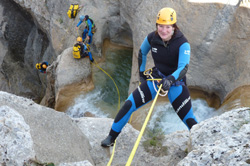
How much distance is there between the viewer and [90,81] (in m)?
10.9

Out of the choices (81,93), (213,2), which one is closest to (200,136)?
(213,2)

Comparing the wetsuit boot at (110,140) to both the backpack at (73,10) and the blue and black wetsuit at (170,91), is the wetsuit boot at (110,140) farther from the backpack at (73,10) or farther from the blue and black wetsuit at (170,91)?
the backpack at (73,10)

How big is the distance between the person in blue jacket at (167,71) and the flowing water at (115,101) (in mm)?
3283

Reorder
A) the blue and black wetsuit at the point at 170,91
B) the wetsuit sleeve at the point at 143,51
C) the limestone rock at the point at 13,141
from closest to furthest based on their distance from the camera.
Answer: the limestone rock at the point at 13,141
the blue and black wetsuit at the point at 170,91
the wetsuit sleeve at the point at 143,51

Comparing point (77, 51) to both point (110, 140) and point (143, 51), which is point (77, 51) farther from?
point (110, 140)

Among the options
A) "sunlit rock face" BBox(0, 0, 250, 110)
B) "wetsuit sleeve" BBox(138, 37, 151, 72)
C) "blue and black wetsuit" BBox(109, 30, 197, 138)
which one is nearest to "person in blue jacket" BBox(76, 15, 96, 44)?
"sunlit rock face" BBox(0, 0, 250, 110)

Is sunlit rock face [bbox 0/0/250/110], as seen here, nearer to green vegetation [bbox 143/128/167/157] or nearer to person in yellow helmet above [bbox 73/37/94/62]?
person in yellow helmet above [bbox 73/37/94/62]

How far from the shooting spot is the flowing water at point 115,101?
784 centimetres

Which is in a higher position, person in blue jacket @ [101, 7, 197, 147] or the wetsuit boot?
person in blue jacket @ [101, 7, 197, 147]

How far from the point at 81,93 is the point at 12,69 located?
34.3ft

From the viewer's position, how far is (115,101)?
10.1 metres

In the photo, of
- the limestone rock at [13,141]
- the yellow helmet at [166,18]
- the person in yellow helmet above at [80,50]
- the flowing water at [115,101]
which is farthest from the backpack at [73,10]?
the limestone rock at [13,141]

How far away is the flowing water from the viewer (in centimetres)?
784

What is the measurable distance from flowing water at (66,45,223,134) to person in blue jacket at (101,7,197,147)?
3.28m
